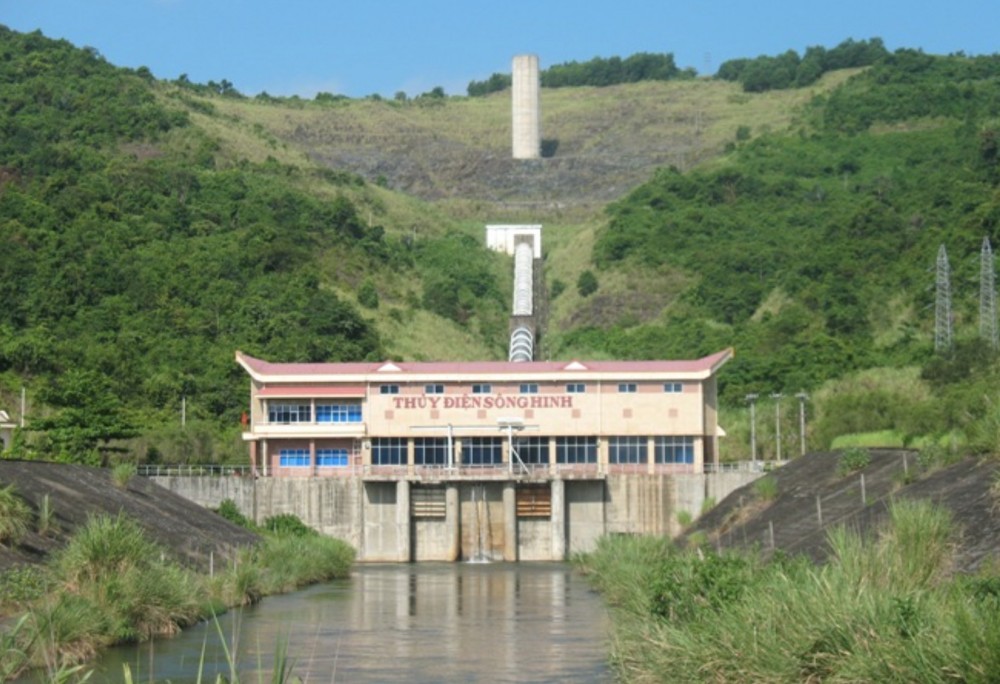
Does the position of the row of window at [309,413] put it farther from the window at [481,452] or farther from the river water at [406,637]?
the river water at [406,637]

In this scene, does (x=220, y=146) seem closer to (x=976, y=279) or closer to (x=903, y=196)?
(x=903, y=196)

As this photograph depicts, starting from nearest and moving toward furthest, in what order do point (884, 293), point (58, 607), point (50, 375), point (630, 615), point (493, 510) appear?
point (58, 607) < point (630, 615) < point (493, 510) < point (50, 375) < point (884, 293)

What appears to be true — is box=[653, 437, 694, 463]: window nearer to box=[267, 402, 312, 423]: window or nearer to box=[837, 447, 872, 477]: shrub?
box=[267, 402, 312, 423]: window

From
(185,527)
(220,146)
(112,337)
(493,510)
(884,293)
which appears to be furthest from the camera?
(220,146)

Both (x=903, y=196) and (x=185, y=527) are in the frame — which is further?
(x=903, y=196)

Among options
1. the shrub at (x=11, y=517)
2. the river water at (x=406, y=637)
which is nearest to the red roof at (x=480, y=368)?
the river water at (x=406, y=637)

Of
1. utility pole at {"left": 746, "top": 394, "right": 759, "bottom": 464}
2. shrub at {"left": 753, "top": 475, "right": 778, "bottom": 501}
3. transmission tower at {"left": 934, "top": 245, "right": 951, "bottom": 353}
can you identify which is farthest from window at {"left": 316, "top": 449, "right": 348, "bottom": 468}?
transmission tower at {"left": 934, "top": 245, "right": 951, "bottom": 353}

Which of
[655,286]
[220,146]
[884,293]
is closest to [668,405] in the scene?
[884,293]

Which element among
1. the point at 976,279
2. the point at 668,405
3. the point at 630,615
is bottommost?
the point at 630,615

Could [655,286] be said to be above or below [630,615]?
above

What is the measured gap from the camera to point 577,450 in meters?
80.1

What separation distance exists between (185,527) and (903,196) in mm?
85704

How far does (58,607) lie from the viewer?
103 feet

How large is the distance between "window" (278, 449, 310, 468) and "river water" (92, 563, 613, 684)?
69.0ft
